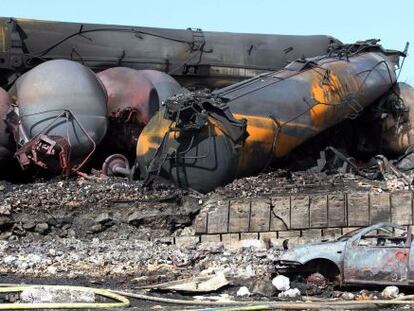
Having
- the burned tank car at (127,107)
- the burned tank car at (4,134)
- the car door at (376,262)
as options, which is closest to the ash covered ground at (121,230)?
the burned tank car at (4,134)

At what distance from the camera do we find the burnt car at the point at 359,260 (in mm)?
7893

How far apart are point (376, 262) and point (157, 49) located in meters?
8.38

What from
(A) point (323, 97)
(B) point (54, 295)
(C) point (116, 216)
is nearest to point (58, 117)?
(C) point (116, 216)

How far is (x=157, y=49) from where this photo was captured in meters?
15.3

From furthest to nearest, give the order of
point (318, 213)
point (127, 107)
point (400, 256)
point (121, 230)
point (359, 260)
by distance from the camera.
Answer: point (127, 107), point (121, 230), point (318, 213), point (359, 260), point (400, 256)

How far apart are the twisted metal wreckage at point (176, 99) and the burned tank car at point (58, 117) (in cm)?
2

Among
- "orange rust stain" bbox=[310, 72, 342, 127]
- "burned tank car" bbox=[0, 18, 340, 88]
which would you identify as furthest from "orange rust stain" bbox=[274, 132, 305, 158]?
"burned tank car" bbox=[0, 18, 340, 88]

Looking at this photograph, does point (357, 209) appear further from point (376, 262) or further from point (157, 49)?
point (157, 49)

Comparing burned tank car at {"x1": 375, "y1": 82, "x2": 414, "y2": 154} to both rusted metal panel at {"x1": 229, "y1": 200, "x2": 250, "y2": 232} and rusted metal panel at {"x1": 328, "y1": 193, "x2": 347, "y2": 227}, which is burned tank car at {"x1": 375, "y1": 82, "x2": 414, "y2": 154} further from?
rusted metal panel at {"x1": 229, "y1": 200, "x2": 250, "y2": 232}

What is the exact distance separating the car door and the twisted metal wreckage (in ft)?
10.1

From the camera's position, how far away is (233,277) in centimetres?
858

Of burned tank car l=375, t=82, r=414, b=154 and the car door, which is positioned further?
burned tank car l=375, t=82, r=414, b=154

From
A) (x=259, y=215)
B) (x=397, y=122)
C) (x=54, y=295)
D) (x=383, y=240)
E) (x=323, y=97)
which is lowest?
(x=54, y=295)

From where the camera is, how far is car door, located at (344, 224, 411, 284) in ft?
25.9
